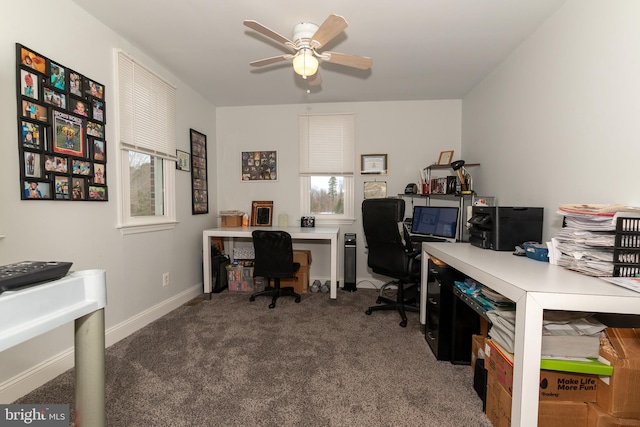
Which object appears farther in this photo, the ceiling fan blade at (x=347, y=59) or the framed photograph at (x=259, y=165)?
the framed photograph at (x=259, y=165)

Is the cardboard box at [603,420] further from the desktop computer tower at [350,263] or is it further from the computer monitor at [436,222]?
the desktop computer tower at [350,263]

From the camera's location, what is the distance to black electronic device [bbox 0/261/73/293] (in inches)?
23.4

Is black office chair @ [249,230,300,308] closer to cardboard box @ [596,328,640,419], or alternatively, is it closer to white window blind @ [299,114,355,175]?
white window blind @ [299,114,355,175]

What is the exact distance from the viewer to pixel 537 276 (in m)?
1.26

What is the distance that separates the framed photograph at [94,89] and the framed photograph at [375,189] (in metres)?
2.89

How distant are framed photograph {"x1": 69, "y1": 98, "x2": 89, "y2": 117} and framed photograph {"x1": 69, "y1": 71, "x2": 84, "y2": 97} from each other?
0.15ft

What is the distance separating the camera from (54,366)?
1749 mm

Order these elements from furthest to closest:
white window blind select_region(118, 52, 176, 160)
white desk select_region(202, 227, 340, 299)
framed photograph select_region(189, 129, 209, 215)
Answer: framed photograph select_region(189, 129, 209, 215)
white desk select_region(202, 227, 340, 299)
white window blind select_region(118, 52, 176, 160)

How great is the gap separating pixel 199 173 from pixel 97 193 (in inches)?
57.0

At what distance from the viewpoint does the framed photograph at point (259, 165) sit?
388 cm

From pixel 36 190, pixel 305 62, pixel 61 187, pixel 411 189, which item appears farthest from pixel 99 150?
pixel 411 189

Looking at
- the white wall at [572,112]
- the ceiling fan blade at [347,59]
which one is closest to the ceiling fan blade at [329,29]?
the ceiling fan blade at [347,59]

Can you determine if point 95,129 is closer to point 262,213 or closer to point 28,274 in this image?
point 28,274


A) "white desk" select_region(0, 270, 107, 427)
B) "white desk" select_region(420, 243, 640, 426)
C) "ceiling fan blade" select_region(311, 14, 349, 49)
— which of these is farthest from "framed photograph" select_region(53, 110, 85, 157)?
"white desk" select_region(420, 243, 640, 426)
